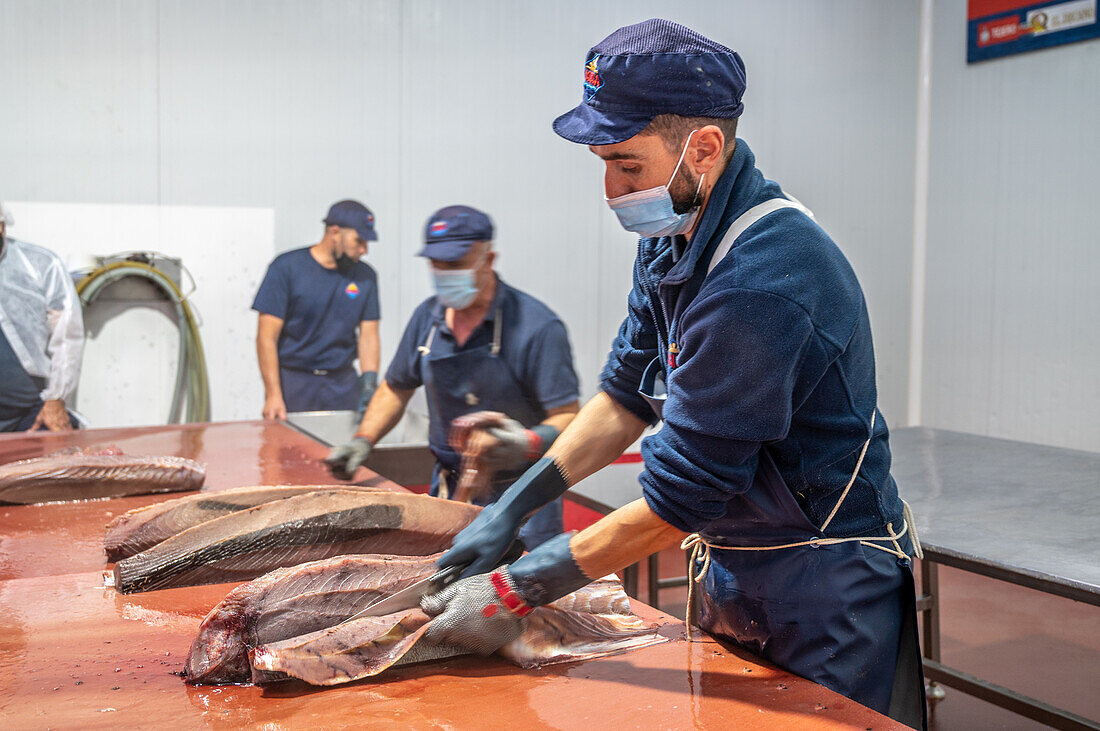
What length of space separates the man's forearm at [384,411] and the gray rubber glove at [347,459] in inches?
11.2

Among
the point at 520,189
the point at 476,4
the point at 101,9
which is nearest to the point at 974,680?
the point at 520,189

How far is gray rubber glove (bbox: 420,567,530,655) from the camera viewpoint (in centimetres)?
146

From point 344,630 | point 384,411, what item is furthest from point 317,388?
point 344,630

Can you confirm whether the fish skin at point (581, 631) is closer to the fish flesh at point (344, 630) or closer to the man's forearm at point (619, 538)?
the fish flesh at point (344, 630)

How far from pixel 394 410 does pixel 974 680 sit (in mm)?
2198

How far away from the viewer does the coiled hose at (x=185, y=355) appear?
18.2 ft

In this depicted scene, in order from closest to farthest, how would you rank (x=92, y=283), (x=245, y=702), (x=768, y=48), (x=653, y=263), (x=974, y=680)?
(x=245, y=702), (x=653, y=263), (x=974, y=680), (x=92, y=283), (x=768, y=48)

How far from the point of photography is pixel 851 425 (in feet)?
4.89

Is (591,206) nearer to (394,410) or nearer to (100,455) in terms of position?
(394,410)

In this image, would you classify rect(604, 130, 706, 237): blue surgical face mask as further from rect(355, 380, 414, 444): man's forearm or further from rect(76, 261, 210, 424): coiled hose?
rect(76, 261, 210, 424): coiled hose

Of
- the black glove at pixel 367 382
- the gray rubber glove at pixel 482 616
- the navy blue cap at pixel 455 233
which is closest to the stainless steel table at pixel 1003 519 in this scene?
the gray rubber glove at pixel 482 616

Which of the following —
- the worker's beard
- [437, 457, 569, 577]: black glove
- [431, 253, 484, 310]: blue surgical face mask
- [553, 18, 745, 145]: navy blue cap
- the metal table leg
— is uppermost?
[553, 18, 745, 145]: navy blue cap

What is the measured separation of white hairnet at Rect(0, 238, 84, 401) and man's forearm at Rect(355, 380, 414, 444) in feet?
8.08

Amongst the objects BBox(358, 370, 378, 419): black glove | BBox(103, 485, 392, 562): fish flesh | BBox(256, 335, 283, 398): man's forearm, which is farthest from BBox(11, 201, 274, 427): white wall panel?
BBox(103, 485, 392, 562): fish flesh
